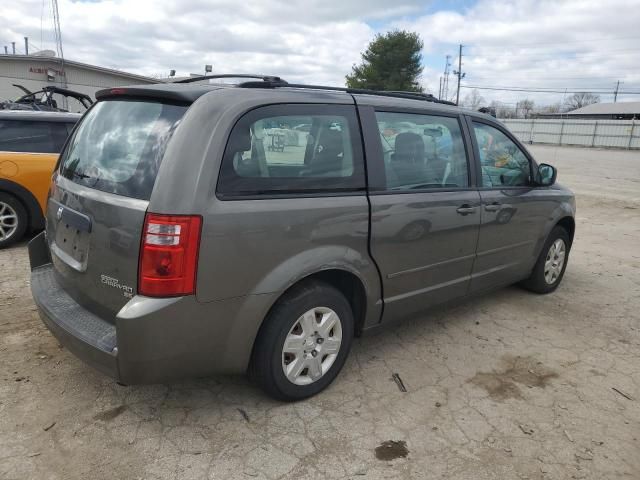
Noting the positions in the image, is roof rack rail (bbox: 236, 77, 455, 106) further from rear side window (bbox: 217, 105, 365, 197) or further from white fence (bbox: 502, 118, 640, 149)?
white fence (bbox: 502, 118, 640, 149)

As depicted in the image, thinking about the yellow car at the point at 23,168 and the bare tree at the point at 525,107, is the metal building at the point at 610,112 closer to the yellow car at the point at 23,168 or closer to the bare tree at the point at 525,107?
the bare tree at the point at 525,107

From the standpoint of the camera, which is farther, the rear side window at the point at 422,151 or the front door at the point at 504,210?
the front door at the point at 504,210

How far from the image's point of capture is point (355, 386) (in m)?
3.14

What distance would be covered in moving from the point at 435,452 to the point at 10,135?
18.4 ft

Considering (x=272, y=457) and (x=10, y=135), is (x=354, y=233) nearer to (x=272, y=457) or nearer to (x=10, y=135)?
(x=272, y=457)

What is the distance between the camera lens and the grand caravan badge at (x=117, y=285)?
2.35 m

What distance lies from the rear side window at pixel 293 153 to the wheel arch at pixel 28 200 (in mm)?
4265

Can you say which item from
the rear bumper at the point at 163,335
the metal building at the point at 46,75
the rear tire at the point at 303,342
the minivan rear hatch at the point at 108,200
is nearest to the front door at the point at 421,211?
the rear tire at the point at 303,342

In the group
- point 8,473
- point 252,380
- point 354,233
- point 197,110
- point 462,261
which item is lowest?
point 8,473

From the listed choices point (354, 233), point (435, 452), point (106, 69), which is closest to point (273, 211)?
point (354, 233)

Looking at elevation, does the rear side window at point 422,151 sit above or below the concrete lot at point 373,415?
above

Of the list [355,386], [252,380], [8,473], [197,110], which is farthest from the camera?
[355,386]

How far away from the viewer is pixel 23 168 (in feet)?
18.4

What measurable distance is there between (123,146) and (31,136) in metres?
3.95
